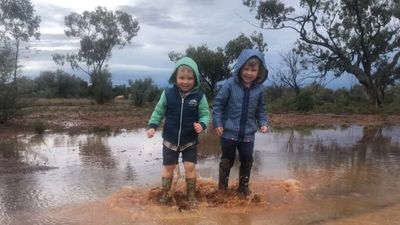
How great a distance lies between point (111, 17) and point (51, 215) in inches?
1618

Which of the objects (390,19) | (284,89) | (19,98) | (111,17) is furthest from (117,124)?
(111,17)

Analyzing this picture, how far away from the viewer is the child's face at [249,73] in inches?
202

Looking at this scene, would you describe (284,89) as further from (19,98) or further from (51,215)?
(51,215)

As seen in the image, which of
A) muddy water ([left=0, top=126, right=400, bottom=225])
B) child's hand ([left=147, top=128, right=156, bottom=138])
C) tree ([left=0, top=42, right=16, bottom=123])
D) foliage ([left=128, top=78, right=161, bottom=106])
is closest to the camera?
muddy water ([left=0, top=126, right=400, bottom=225])

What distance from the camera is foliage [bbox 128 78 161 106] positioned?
86.4 ft

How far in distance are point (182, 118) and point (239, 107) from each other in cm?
62

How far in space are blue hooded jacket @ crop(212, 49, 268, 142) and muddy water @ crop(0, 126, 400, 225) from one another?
0.65 m

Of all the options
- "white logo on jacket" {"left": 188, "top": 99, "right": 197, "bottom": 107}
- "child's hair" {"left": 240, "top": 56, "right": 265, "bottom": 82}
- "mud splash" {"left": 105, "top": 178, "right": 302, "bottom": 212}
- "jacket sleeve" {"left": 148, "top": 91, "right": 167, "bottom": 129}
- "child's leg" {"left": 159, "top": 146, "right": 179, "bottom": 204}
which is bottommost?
"mud splash" {"left": 105, "top": 178, "right": 302, "bottom": 212}

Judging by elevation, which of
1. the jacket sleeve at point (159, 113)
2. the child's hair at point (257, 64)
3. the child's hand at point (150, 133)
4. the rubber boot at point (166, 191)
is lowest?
the rubber boot at point (166, 191)

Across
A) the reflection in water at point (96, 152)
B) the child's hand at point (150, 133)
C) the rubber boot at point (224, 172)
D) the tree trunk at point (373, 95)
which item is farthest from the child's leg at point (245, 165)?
the tree trunk at point (373, 95)

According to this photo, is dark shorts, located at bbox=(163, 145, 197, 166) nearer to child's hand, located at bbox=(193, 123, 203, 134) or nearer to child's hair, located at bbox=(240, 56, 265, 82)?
child's hand, located at bbox=(193, 123, 203, 134)

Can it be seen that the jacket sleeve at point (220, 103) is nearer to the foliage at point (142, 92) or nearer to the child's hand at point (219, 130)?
the child's hand at point (219, 130)

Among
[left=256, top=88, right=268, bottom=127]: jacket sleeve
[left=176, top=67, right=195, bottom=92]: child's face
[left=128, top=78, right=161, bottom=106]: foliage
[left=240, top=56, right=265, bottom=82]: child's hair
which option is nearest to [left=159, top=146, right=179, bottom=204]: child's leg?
[left=176, top=67, right=195, bottom=92]: child's face

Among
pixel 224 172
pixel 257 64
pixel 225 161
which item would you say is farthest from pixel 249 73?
pixel 224 172
